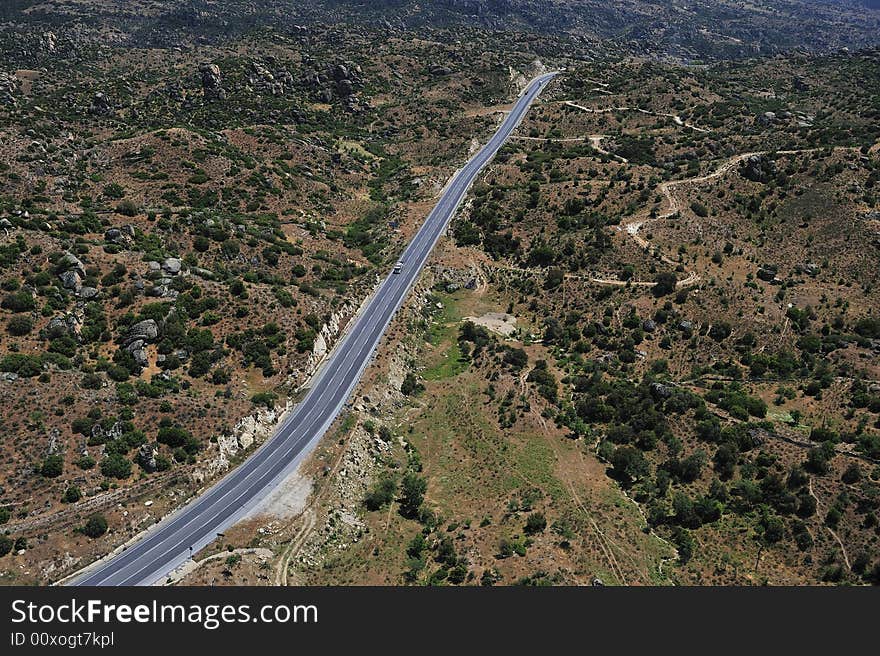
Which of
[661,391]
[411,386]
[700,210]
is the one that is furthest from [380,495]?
[700,210]

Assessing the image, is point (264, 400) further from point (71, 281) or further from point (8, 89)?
point (8, 89)

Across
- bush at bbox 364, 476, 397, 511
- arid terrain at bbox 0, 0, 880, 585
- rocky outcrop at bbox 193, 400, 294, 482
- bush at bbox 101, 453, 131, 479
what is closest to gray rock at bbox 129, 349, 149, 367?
arid terrain at bbox 0, 0, 880, 585

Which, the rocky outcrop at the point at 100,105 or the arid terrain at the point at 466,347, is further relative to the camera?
the rocky outcrop at the point at 100,105

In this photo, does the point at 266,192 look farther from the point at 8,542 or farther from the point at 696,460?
the point at 696,460

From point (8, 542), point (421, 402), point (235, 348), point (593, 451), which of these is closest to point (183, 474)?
point (8, 542)

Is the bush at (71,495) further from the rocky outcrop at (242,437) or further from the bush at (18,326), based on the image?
the bush at (18,326)

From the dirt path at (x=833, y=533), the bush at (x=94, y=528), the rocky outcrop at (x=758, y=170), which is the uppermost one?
the rocky outcrop at (x=758, y=170)

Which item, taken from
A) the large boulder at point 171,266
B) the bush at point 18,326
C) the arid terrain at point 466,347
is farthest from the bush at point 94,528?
the large boulder at point 171,266
